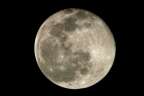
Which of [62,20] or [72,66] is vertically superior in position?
[62,20]

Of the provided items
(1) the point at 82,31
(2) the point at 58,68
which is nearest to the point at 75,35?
(1) the point at 82,31

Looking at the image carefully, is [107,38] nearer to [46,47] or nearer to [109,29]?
[109,29]

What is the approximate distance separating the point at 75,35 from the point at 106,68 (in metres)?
1.28

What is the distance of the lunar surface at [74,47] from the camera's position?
11.9 metres

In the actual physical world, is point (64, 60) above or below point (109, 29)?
below

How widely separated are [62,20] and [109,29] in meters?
1.32

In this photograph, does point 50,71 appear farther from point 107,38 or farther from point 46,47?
point 107,38

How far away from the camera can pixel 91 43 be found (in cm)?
1185

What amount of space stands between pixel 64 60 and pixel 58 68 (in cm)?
28

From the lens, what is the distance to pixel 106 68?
12.4m

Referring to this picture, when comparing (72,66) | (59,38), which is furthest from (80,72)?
(59,38)

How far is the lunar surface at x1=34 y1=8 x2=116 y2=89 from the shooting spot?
11867mm

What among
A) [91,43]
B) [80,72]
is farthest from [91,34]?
[80,72]

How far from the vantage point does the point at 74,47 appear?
465 inches
